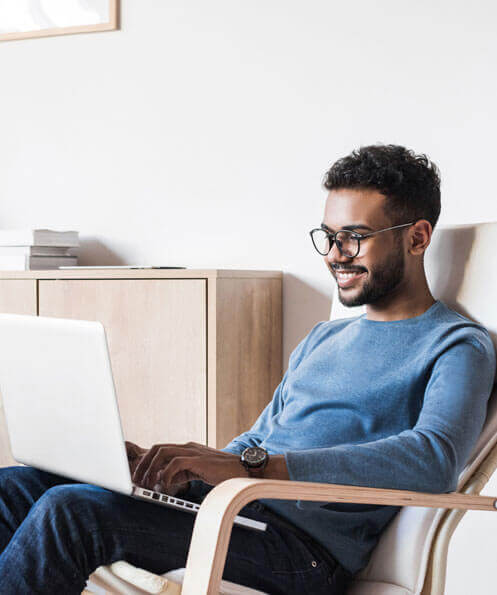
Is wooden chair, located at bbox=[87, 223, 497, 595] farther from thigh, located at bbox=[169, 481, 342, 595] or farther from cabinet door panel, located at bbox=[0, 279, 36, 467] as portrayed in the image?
cabinet door panel, located at bbox=[0, 279, 36, 467]

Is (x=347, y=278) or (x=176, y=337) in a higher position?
(x=347, y=278)

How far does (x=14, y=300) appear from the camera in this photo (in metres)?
2.31

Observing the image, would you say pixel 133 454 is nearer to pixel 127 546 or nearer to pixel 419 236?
pixel 127 546

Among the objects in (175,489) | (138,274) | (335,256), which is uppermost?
(335,256)

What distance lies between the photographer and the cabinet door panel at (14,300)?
7.51 ft

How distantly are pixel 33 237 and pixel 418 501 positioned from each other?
5.14ft

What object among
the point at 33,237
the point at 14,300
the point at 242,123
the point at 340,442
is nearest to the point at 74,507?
the point at 340,442

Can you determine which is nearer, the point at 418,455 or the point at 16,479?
the point at 418,455

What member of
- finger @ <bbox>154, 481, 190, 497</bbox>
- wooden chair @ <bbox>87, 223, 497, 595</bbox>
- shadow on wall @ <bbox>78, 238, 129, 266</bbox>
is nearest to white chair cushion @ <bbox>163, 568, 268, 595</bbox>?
wooden chair @ <bbox>87, 223, 497, 595</bbox>

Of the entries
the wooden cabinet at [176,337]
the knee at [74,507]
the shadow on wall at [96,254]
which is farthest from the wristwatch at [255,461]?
the shadow on wall at [96,254]

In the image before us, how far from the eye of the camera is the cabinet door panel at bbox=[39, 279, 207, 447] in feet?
6.85

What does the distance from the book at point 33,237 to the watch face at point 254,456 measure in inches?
55.0

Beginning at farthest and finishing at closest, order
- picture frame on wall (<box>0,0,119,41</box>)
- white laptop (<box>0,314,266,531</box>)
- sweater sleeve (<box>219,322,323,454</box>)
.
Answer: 1. picture frame on wall (<box>0,0,119,41</box>)
2. sweater sleeve (<box>219,322,323,454</box>)
3. white laptop (<box>0,314,266,531</box>)

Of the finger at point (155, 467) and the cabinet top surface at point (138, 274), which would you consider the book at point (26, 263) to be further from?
the finger at point (155, 467)
